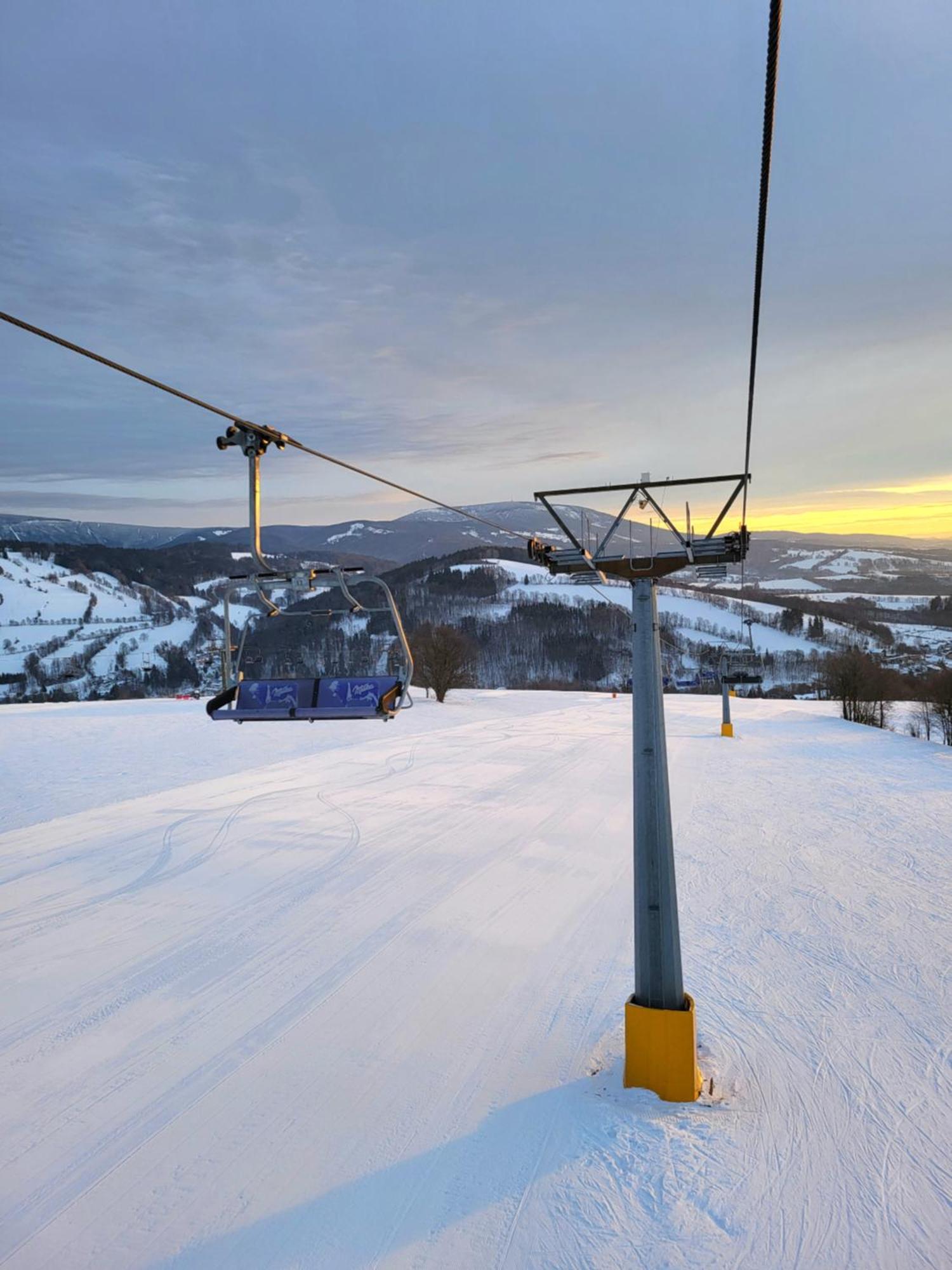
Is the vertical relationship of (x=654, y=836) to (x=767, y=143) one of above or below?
below

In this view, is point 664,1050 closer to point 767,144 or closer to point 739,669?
point 767,144

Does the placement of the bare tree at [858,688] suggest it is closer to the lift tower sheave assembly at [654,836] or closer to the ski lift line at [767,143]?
the lift tower sheave assembly at [654,836]

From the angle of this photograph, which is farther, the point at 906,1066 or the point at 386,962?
the point at 386,962

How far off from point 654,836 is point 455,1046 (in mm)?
2961

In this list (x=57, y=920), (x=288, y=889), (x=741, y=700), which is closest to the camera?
(x=57, y=920)

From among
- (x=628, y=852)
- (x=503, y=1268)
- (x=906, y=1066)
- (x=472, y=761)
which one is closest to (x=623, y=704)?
(x=472, y=761)

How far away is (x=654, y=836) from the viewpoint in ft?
18.9

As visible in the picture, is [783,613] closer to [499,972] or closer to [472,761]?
[472,761]

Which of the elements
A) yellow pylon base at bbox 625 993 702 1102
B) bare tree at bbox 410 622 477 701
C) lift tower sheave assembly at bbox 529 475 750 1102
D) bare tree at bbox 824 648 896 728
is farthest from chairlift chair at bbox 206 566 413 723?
bare tree at bbox 824 648 896 728

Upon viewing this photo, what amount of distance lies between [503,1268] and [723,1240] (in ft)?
4.58

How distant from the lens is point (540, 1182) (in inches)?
199

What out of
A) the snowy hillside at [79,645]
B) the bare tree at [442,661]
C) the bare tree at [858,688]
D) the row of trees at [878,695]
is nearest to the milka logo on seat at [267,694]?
the bare tree at [442,661]

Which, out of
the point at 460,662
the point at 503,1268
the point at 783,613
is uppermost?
the point at 783,613

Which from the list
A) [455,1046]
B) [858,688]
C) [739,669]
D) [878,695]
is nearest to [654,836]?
[455,1046]
